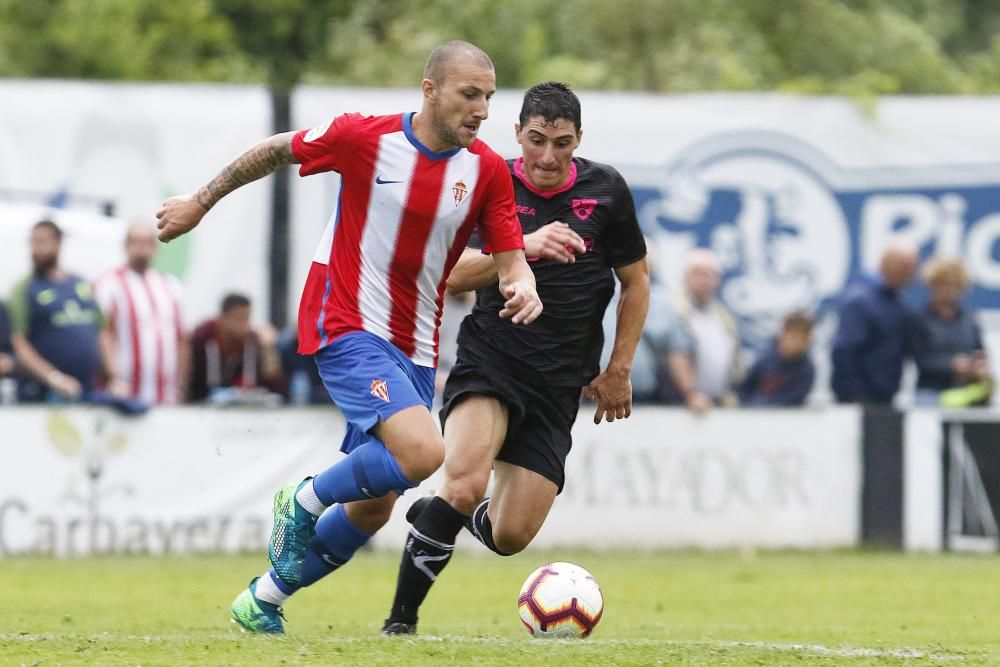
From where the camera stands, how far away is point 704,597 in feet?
37.4

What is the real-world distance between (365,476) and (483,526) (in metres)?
1.43

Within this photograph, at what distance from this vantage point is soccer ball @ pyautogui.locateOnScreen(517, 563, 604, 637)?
7949mm

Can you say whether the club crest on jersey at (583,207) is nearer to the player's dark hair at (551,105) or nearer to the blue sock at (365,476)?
the player's dark hair at (551,105)

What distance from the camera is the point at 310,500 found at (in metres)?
7.59

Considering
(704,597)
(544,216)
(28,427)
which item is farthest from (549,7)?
(544,216)

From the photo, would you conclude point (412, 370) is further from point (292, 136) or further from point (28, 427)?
point (28, 427)

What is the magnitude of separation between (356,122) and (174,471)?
22.4 feet

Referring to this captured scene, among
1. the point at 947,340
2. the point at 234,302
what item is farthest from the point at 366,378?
the point at 947,340

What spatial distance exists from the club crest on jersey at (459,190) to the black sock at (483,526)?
1.69m

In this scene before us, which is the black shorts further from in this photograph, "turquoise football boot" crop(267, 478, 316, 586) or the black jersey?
"turquoise football boot" crop(267, 478, 316, 586)

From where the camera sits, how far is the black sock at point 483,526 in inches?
337

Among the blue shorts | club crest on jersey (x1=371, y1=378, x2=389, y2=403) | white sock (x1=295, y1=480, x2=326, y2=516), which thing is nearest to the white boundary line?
white sock (x1=295, y1=480, x2=326, y2=516)

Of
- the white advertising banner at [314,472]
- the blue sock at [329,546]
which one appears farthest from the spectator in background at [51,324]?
the blue sock at [329,546]

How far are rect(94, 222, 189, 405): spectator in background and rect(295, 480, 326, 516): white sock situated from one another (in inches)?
264
